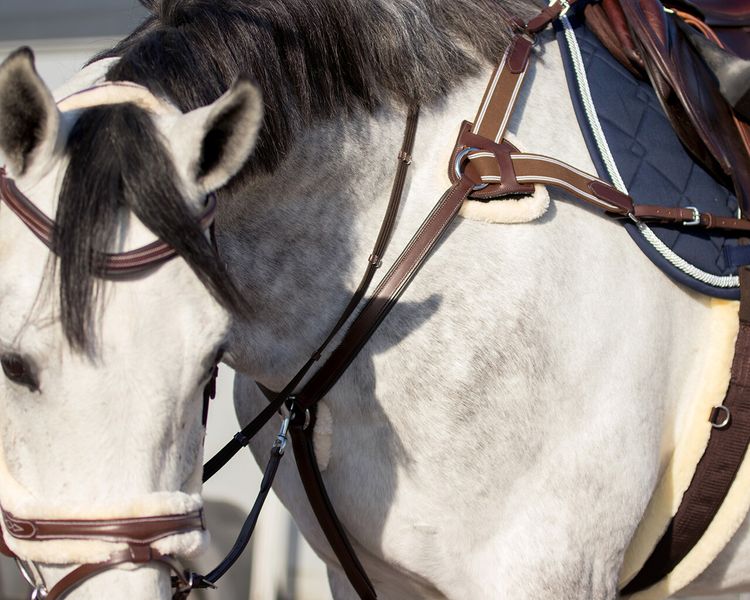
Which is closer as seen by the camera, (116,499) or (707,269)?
(116,499)

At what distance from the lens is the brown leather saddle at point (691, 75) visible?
1.78m

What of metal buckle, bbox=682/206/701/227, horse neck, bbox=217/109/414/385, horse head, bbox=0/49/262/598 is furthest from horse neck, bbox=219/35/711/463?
horse head, bbox=0/49/262/598

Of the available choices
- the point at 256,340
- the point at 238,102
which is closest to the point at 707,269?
the point at 256,340

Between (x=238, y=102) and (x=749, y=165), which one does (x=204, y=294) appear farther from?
(x=749, y=165)

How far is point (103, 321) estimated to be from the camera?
119 centimetres

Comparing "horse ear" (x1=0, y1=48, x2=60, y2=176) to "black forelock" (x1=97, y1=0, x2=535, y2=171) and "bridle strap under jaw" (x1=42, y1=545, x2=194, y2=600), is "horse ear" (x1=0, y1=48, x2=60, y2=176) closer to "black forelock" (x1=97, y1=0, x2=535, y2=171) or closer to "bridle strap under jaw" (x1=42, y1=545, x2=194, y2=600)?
"black forelock" (x1=97, y1=0, x2=535, y2=171)

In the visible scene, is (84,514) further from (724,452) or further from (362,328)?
(724,452)

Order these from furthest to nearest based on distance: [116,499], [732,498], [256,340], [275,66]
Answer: [732,498], [256,340], [275,66], [116,499]

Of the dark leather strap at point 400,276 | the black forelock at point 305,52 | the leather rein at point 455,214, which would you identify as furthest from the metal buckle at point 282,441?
the black forelock at point 305,52

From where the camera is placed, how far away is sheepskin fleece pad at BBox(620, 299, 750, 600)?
177cm

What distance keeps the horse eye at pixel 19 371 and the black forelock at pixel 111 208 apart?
80 mm

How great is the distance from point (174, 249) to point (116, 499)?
34 centimetres

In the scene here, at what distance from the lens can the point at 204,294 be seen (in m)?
1.25

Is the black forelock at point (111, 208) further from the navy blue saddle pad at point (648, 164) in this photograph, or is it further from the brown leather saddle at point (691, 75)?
the brown leather saddle at point (691, 75)
